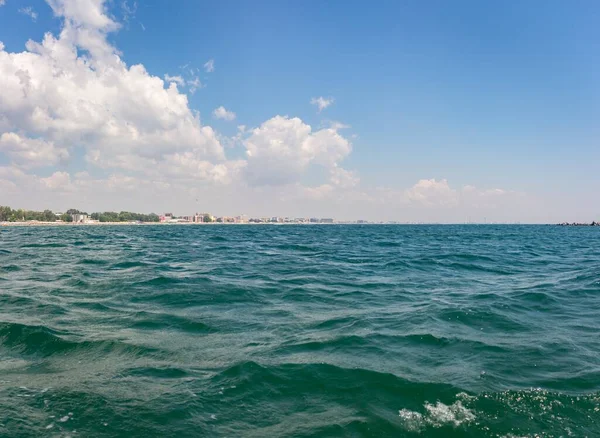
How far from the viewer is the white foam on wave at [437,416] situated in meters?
6.19

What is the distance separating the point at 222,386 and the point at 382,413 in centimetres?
307

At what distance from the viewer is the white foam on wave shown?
244 inches

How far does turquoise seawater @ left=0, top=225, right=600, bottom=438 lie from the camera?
6.23 meters

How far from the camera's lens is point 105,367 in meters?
8.37

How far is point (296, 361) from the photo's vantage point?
8.77 m

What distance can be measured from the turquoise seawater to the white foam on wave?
3cm

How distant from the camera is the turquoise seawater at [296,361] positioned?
623 cm

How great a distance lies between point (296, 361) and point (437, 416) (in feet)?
11.0

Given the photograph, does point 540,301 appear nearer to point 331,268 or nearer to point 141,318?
point 331,268

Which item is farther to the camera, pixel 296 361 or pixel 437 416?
pixel 296 361

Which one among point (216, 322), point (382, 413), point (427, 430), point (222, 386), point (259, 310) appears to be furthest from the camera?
point (259, 310)

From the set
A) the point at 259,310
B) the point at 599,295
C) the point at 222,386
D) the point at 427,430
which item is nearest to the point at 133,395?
the point at 222,386

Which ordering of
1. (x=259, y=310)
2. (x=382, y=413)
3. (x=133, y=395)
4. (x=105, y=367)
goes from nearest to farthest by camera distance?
(x=382, y=413)
(x=133, y=395)
(x=105, y=367)
(x=259, y=310)

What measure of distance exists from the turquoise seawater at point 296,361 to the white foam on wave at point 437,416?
0.03 meters
